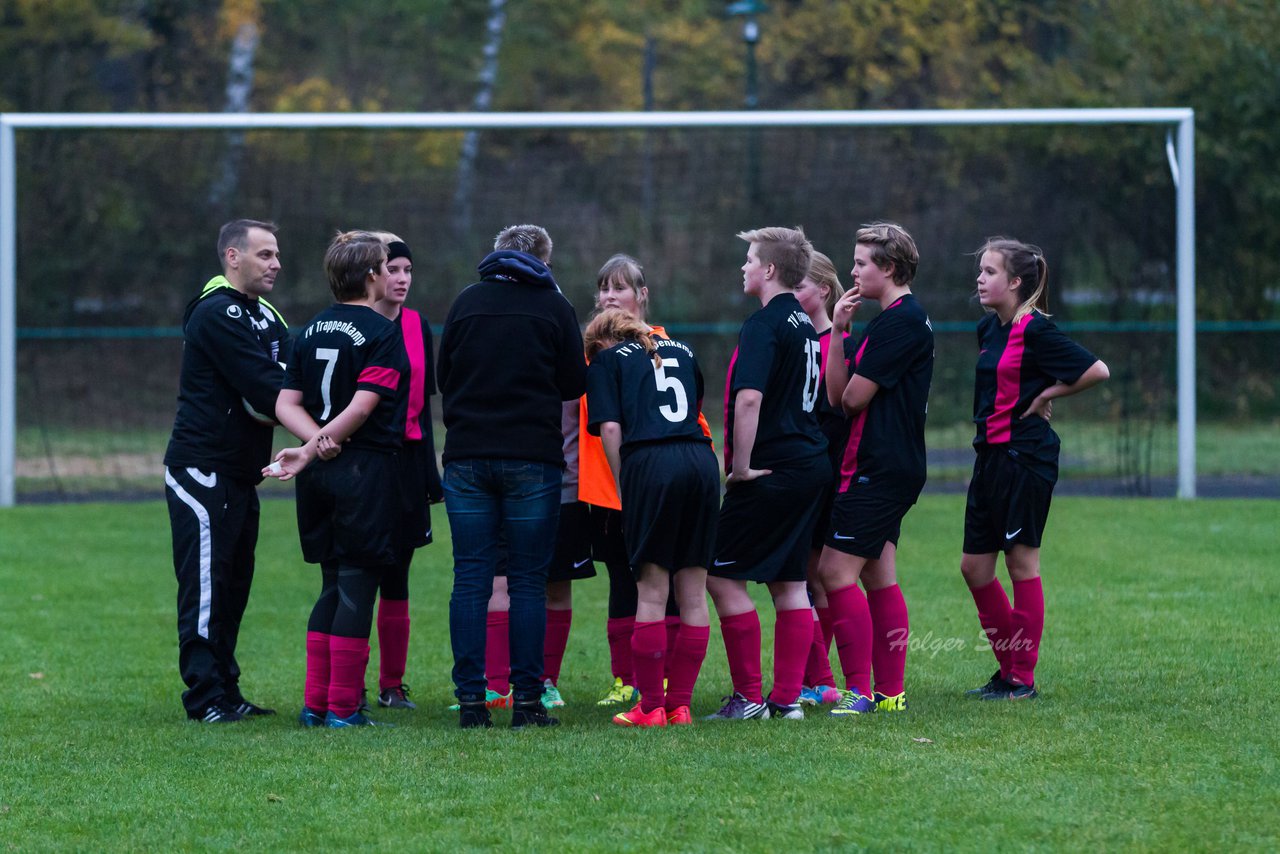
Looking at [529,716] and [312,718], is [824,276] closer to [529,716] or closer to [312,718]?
[529,716]

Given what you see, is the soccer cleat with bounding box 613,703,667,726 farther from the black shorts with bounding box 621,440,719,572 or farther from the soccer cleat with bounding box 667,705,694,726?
the black shorts with bounding box 621,440,719,572

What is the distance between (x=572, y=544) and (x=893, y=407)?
146 cm

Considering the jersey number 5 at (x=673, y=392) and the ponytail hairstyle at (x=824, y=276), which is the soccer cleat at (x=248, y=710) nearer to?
the jersey number 5 at (x=673, y=392)

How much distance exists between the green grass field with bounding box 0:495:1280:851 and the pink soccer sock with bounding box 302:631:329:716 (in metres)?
0.18

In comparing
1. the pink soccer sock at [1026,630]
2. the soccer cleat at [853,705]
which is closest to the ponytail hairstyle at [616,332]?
the soccer cleat at [853,705]

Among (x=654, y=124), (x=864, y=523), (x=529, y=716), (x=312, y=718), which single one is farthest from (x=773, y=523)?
(x=654, y=124)

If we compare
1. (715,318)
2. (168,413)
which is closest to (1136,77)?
(715,318)

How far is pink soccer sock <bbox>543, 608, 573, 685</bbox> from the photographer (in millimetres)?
6484

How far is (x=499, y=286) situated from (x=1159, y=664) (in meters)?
3.36

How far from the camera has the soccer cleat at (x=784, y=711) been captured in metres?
5.74

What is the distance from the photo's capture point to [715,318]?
15.7 metres

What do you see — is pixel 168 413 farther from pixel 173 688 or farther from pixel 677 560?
pixel 677 560

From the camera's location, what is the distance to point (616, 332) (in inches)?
226

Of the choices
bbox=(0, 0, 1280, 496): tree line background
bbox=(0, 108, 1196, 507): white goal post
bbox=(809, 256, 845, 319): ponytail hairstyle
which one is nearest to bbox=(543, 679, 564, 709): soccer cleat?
bbox=(809, 256, 845, 319): ponytail hairstyle
